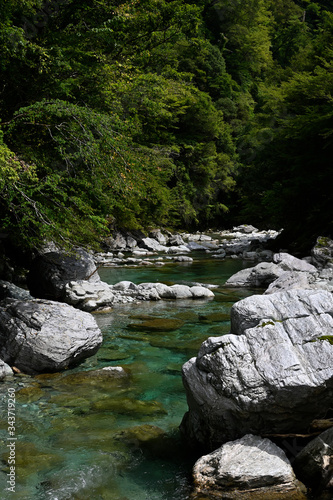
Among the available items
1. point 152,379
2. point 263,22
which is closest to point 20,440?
point 152,379

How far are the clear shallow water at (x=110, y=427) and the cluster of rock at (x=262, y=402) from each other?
38cm

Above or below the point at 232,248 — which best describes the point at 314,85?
above

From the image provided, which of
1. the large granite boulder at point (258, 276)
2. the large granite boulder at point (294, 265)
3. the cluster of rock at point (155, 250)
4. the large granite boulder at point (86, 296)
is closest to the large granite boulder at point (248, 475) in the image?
the large granite boulder at point (86, 296)

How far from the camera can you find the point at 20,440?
4.07 meters

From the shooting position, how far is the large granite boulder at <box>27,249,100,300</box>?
923 centimetres

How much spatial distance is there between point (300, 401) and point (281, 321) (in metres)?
0.79

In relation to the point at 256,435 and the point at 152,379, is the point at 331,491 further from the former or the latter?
the point at 152,379

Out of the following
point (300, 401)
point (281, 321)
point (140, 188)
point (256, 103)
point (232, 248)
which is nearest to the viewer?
point (300, 401)

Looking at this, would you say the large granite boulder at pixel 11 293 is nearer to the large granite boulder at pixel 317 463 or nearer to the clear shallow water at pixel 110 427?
the clear shallow water at pixel 110 427

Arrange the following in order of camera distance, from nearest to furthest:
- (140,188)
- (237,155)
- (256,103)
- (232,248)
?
(140,188) < (232,248) < (237,155) < (256,103)

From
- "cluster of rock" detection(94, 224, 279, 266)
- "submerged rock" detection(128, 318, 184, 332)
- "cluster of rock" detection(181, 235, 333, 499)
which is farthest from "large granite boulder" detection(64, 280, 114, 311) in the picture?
"cluster of rock" detection(94, 224, 279, 266)

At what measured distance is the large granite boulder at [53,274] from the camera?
923 centimetres

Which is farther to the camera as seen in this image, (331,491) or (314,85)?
(314,85)

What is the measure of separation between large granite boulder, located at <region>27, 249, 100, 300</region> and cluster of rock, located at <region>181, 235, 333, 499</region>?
19.3 feet
